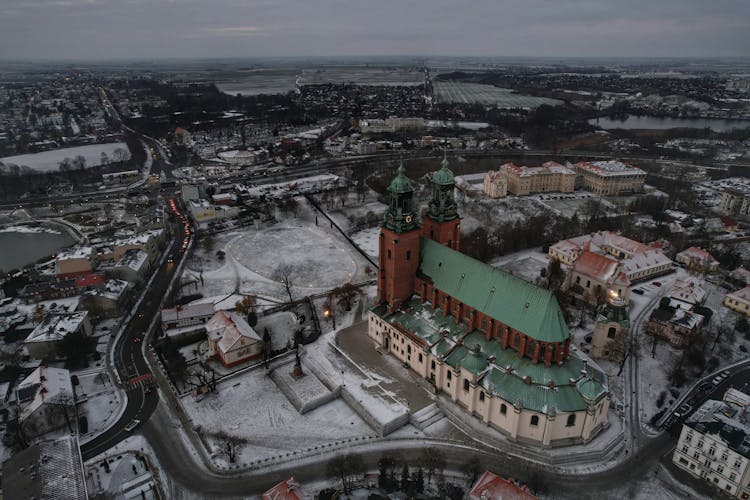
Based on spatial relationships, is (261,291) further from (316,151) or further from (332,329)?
(316,151)

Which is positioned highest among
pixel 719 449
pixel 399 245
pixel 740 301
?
pixel 399 245

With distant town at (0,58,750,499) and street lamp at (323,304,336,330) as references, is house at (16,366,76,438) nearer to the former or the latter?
distant town at (0,58,750,499)

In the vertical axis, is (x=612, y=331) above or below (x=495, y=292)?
below

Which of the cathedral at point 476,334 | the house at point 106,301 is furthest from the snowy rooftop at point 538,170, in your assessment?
the house at point 106,301

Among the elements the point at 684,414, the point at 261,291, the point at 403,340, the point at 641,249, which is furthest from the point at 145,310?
the point at 641,249

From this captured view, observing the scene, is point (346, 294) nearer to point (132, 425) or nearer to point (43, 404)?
point (132, 425)

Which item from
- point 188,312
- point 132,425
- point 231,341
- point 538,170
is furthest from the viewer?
point 538,170

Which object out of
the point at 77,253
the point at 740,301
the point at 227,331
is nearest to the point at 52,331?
the point at 227,331
